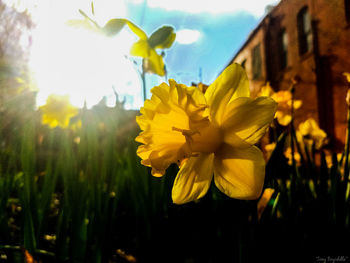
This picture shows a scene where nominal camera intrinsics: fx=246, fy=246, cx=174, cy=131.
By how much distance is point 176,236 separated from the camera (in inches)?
29.2

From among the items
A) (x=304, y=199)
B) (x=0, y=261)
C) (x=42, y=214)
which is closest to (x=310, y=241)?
(x=304, y=199)

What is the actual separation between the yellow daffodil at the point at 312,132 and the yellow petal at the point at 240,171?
2.65 ft

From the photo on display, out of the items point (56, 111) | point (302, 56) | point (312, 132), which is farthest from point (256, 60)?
point (312, 132)

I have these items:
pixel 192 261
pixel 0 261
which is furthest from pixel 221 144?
pixel 0 261

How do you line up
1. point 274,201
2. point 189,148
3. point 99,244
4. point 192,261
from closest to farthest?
1. point 189,148
2. point 274,201
3. point 99,244
4. point 192,261

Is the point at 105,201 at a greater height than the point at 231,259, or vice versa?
the point at 105,201

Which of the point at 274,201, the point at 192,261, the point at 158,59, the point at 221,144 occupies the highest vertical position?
the point at 158,59

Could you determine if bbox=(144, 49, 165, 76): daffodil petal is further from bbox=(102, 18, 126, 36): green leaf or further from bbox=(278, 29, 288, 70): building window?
bbox=(278, 29, 288, 70): building window

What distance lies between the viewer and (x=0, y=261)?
683 mm

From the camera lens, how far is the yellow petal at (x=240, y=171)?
0.28m

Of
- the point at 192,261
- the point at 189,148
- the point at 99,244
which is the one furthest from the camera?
the point at 192,261

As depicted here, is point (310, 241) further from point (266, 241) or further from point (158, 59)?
point (158, 59)

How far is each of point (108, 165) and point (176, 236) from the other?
1.04 feet

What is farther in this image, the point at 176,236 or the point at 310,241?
the point at 176,236
